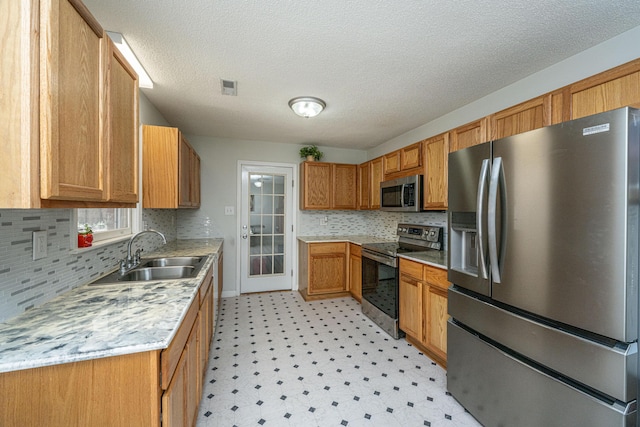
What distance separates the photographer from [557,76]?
1.93 m

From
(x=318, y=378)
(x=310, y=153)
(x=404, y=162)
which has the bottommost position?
(x=318, y=378)

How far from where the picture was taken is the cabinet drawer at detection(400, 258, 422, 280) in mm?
2436

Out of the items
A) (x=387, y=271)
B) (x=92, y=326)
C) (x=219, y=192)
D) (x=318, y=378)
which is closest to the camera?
(x=92, y=326)

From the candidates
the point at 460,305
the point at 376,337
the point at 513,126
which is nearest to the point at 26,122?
the point at 460,305

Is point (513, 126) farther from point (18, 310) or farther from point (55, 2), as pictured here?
point (18, 310)

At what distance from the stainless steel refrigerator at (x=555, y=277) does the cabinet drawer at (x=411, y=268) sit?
0.68m

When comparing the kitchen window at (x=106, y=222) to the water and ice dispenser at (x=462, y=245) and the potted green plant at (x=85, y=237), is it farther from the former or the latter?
the water and ice dispenser at (x=462, y=245)

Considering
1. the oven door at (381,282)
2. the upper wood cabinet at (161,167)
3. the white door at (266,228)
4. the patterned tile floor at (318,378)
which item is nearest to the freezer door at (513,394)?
the patterned tile floor at (318,378)

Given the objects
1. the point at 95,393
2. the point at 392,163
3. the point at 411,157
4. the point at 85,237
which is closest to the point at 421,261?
the point at 411,157

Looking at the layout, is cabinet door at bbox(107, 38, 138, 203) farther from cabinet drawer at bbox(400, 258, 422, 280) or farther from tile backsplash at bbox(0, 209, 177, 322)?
cabinet drawer at bbox(400, 258, 422, 280)

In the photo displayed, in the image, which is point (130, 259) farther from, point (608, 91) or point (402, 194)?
point (608, 91)

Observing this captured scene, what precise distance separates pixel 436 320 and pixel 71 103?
8.59 ft

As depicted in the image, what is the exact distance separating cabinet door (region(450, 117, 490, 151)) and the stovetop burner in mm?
1001

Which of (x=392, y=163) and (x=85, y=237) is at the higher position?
(x=392, y=163)
